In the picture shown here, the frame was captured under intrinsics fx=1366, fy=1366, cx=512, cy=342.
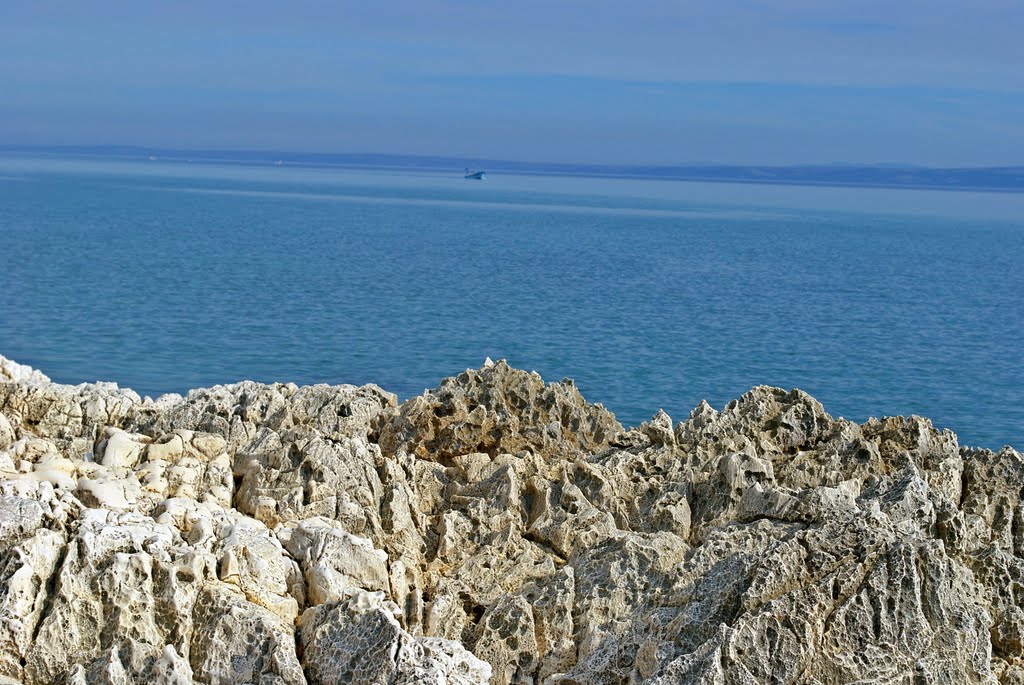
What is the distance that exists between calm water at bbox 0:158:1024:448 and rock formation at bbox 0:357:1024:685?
13.2 meters

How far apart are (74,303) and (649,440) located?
31.0 metres

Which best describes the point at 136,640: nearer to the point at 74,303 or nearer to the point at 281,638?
the point at 281,638

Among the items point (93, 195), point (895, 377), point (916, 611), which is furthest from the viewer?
point (93, 195)

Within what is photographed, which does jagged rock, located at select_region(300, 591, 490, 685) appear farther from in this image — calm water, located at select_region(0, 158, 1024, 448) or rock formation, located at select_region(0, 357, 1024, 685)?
calm water, located at select_region(0, 158, 1024, 448)

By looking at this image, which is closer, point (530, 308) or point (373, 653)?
point (373, 653)

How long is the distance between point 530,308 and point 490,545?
116 ft

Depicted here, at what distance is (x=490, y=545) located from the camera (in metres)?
9.00

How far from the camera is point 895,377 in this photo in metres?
31.5

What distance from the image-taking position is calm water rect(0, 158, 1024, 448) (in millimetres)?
29109

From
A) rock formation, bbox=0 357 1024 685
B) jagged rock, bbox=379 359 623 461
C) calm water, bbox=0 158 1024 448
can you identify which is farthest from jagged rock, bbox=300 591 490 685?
calm water, bbox=0 158 1024 448

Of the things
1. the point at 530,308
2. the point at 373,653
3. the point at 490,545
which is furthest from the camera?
the point at 530,308

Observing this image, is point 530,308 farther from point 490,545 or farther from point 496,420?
point 490,545

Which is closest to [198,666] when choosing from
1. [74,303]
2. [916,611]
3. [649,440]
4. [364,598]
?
[364,598]

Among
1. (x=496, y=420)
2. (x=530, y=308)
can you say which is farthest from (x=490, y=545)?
(x=530, y=308)
